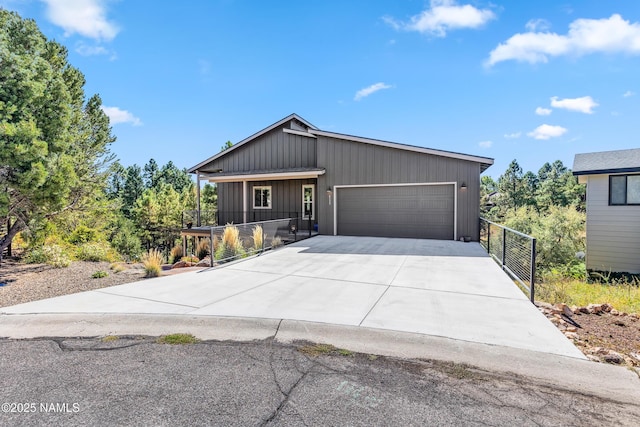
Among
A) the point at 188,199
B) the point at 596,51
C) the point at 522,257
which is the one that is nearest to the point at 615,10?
the point at 596,51

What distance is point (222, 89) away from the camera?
18188 millimetres

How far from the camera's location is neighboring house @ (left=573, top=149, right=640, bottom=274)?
1062cm

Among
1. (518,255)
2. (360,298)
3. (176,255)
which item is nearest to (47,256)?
(176,255)

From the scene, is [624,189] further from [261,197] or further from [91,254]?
[91,254]

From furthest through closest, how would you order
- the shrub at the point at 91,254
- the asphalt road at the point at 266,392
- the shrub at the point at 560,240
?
the shrub at the point at 560,240 < the shrub at the point at 91,254 < the asphalt road at the point at 266,392

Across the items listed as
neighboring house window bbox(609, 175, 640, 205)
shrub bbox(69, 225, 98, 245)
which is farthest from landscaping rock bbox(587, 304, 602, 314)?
shrub bbox(69, 225, 98, 245)

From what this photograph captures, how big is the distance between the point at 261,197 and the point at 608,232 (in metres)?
14.7

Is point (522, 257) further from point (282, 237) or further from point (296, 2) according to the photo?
point (296, 2)

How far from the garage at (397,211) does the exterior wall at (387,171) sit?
334 mm

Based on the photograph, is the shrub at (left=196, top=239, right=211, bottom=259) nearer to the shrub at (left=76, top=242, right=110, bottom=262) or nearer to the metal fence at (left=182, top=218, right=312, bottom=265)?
the metal fence at (left=182, top=218, right=312, bottom=265)

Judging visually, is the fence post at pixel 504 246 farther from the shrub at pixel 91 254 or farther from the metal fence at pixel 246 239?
the shrub at pixel 91 254

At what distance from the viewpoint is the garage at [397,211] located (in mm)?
12391

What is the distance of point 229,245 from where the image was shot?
8531mm

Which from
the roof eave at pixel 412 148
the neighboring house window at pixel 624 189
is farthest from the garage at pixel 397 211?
the neighboring house window at pixel 624 189
